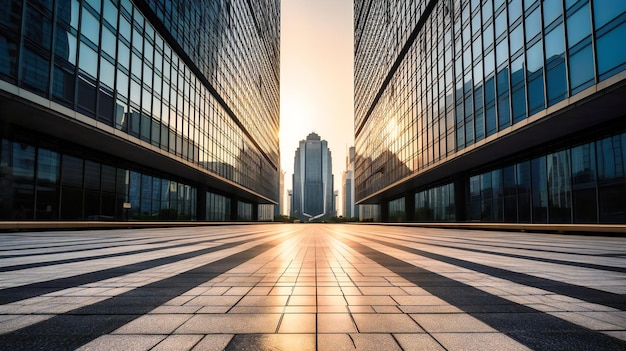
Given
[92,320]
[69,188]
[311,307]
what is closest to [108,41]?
[69,188]

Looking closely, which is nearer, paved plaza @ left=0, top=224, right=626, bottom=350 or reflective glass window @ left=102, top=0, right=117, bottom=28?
paved plaza @ left=0, top=224, right=626, bottom=350

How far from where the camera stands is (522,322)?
9.53ft

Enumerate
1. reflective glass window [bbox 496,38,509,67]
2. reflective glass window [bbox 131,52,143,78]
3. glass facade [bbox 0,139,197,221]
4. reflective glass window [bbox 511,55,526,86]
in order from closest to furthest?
glass facade [bbox 0,139,197,221] < reflective glass window [bbox 511,55,526,86] < reflective glass window [bbox 496,38,509,67] < reflective glass window [bbox 131,52,143,78]

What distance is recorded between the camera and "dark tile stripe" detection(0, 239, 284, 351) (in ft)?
8.04

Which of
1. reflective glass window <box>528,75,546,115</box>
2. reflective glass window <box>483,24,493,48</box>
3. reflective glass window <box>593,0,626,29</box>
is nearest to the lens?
reflective glass window <box>593,0,626,29</box>

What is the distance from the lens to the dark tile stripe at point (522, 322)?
2424 millimetres

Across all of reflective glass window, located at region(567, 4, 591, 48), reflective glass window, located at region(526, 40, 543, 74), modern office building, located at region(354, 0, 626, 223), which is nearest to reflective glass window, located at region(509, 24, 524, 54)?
modern office building, located at region(354, 0, 626, 223)

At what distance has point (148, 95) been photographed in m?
26.7

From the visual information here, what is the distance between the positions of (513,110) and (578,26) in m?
5.62

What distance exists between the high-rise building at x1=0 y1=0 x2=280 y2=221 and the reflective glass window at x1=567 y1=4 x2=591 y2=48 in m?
25.7

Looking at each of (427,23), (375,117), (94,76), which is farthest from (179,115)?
(375,117)

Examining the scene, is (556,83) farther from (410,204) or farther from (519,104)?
(410,204)

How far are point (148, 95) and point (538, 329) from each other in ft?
94.7

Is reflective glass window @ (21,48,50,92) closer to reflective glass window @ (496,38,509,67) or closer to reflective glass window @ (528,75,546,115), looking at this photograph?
reflective glass window @ (528,75,546,115)
